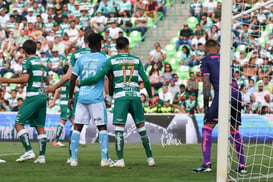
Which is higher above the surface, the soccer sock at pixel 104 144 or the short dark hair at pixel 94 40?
the short dark hair at pixel 94 40

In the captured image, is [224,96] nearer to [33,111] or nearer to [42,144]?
[42,144]

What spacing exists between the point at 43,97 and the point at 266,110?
10.3m

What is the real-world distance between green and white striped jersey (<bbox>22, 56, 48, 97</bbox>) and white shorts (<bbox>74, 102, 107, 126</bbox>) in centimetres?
113

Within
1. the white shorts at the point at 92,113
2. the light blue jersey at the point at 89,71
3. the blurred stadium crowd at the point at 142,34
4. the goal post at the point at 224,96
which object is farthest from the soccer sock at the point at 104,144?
the blurred stadium crowd at the point at 142,34

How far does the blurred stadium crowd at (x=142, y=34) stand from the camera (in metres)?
23.4

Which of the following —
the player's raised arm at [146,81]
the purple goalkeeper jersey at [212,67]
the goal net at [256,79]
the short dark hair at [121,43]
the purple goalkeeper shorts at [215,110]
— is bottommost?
Answer: the goal net at [256,79]

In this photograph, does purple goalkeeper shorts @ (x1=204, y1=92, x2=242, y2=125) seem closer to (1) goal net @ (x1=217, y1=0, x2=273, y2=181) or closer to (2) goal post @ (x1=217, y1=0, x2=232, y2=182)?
(2) goal post @ (x1=217, y1=0, x2=232, y2=182)

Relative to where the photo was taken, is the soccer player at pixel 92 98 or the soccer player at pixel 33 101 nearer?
the soccer player at pixel 92 98

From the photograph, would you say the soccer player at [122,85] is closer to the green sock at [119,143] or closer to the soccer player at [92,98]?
the green sock at [119,143]

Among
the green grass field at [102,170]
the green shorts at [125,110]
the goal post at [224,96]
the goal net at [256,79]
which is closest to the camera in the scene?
the goal post at [224,96]

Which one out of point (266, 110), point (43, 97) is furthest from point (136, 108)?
point (266, 110)

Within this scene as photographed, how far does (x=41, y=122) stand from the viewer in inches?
560

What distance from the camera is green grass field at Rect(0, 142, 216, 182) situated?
35.7 feet

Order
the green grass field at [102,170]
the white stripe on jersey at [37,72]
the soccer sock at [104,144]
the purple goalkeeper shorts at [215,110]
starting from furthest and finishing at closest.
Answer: the white stripe on jersey at [37,72] → the soccer sock at [104,144] → the purple goalkeeper shorts at [215,110] → the green grass field at [102,170]
